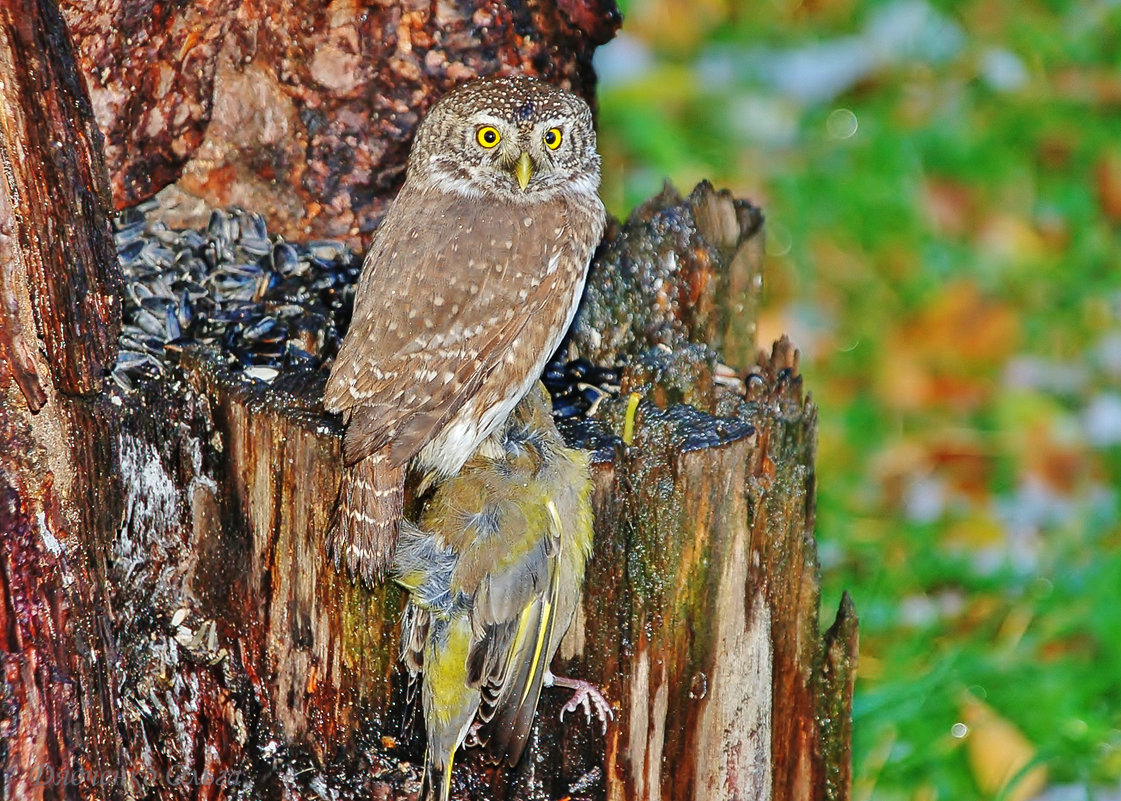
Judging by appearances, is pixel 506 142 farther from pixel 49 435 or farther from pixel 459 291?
pixel 49 435

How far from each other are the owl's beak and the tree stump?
673 mm

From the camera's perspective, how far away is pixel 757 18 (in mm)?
8164

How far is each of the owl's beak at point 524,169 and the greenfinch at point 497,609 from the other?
2.89ft

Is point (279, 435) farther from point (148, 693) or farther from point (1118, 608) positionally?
point (1118, 608)

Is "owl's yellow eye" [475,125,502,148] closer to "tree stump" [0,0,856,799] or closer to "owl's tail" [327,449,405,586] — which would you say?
"tree stump" [0,0,856,799]

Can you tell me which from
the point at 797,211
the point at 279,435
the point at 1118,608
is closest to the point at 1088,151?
the point at 797,211

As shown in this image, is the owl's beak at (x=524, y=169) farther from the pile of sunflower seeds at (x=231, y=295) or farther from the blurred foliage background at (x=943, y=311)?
the blurred foliage background at (x=943, y=311)

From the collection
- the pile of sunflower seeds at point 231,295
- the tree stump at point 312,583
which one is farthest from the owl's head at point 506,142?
the tree stump at point 312,583

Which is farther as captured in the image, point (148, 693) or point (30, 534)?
point (148, 693)

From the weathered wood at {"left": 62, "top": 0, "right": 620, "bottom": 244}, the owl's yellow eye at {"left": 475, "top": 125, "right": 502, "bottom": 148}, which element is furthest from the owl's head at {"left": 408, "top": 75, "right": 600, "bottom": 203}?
the weathered wood at {"left": 62, "top": 0, "right": 620, "bottom": 244}

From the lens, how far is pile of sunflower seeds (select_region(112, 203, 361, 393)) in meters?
3.95

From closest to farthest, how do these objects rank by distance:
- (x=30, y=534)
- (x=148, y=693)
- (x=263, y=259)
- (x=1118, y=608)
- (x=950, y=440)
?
(x=30, y=534) < (x=148, y=693) < (x=263, y=259) < (x=1118, y=608) < (x=950, y=440)

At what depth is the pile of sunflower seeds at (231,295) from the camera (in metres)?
3.95

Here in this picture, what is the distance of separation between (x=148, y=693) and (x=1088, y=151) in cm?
572
